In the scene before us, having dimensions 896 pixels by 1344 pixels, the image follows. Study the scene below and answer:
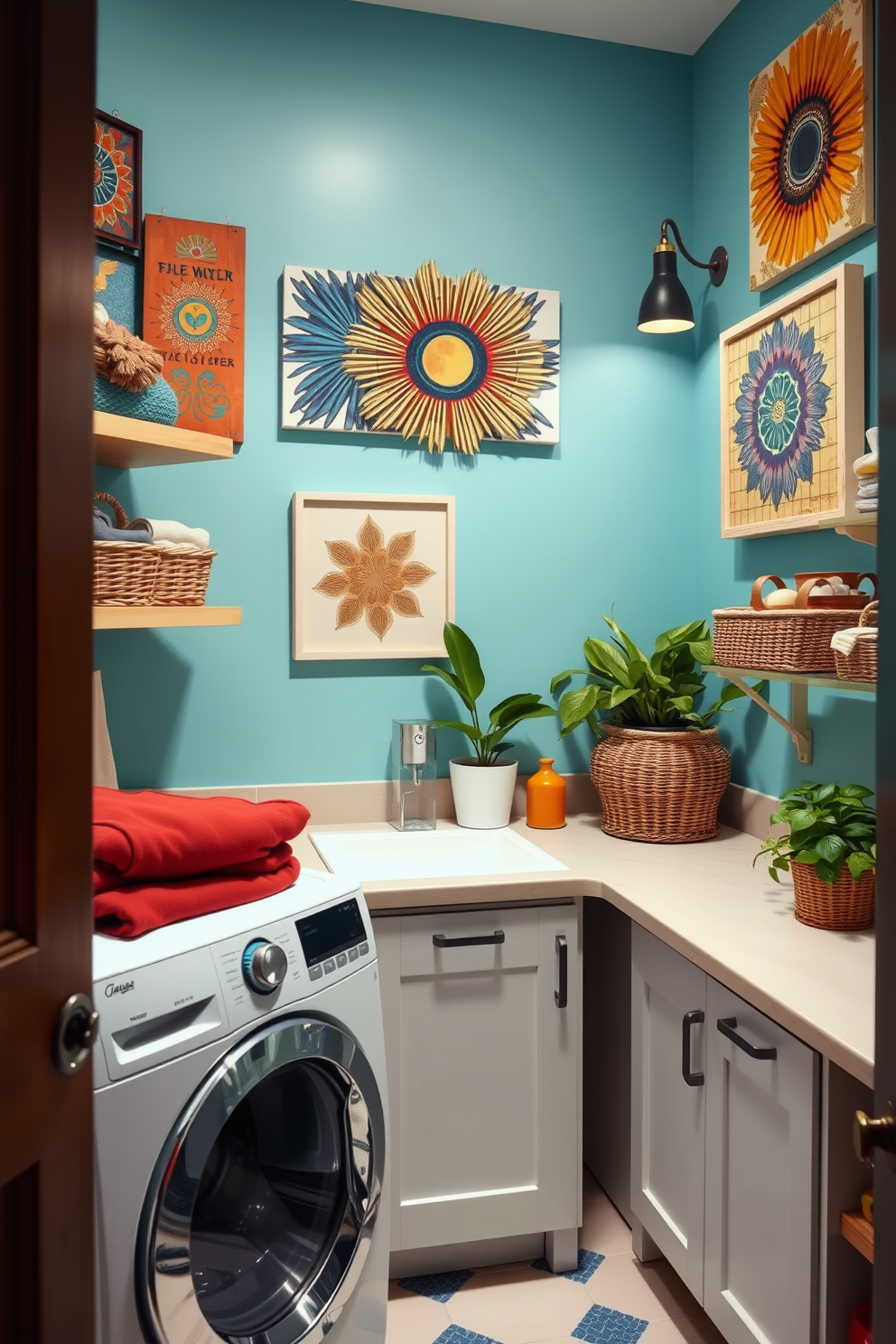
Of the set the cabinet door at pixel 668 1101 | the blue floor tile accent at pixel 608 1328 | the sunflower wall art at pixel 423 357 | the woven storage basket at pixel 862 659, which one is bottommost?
the blue floor tile accent at pixel 608 1328

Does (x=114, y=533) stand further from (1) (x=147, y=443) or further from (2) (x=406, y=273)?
(2) (x=406, y=273)

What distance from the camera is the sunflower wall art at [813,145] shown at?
1.83 metres

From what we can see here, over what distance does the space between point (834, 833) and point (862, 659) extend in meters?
0.28

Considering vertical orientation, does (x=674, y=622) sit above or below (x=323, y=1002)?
above

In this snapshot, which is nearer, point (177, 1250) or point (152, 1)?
point (177, 1250)

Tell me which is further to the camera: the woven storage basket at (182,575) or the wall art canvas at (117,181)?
Answer: the wall art canvas at (117,181)

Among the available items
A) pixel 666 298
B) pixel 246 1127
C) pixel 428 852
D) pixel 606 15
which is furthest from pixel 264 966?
pixel 606 15

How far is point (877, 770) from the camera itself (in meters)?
0.78

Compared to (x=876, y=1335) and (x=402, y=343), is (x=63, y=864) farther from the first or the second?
(x=402, y=343)

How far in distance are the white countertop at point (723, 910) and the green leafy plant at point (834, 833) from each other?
0.41ft

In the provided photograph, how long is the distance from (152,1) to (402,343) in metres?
0.91

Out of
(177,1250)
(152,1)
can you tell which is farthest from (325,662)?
(152,1)

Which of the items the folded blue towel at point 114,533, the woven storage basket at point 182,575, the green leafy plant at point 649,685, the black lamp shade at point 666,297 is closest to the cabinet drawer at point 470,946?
the green leafy plant at point 649,685

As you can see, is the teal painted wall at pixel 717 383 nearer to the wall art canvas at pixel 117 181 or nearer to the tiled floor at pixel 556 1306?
the tiled floor at pixel 556 1306
